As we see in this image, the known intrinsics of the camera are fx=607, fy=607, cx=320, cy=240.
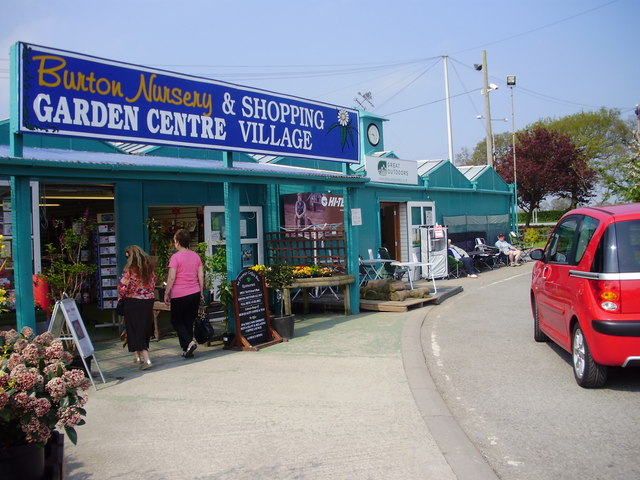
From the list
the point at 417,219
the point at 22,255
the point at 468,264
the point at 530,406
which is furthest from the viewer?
the point at 468,264

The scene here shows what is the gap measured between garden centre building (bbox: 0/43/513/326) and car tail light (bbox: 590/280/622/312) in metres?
4.96

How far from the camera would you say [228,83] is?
9180 mm

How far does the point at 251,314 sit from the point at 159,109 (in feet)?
10.2

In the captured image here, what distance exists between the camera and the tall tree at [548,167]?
3978 cm

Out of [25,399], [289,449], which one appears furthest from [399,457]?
[25,399]

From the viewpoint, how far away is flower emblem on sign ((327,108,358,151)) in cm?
1138

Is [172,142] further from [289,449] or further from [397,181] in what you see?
[397,181]

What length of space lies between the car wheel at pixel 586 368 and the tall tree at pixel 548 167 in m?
35.2

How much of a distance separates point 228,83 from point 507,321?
6.06 meters

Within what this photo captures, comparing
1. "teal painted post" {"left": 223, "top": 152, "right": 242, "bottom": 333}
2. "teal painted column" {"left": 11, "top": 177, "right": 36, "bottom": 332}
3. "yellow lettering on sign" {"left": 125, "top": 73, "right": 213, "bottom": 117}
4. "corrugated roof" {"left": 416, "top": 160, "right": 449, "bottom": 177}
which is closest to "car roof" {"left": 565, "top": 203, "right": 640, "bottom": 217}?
"teal painted post" {"left": 223, "top": 152, "right": 242, "bottom": 333}

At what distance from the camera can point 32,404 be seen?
140 inches

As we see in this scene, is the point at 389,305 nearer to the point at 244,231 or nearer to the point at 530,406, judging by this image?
the point at 244,231

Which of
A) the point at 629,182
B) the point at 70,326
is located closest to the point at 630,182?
the point at 629,182

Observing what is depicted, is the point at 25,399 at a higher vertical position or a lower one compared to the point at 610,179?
lower
